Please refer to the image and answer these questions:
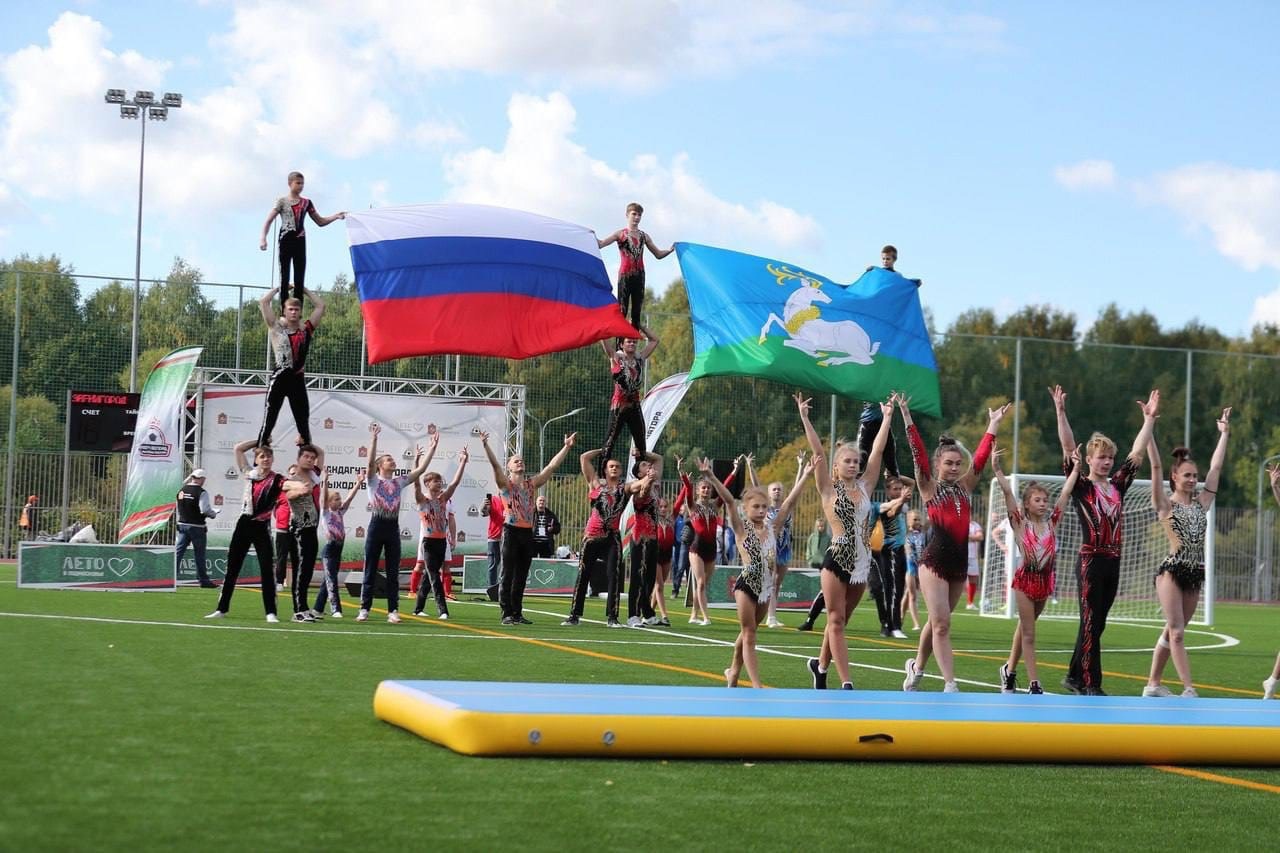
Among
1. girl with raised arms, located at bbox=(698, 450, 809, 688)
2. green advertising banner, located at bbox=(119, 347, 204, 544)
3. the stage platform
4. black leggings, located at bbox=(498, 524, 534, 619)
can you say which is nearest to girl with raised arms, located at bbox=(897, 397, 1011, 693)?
girl with raised arms, located at bbox=(698, 450, 809, 688)

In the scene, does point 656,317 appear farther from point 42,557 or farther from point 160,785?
point 160,785

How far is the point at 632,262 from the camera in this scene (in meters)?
14.9

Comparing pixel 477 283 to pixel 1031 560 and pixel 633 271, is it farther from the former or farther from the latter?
pixel 1031 560

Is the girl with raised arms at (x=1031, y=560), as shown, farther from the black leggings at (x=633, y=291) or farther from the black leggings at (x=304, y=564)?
the black leggings at (x=304, y=564)

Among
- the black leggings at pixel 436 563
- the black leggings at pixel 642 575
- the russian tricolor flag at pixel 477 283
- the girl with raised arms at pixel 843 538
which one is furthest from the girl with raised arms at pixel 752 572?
the black leggings at pixel 436 563

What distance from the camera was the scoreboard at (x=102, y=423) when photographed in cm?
2825

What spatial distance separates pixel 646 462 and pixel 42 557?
10.2 m

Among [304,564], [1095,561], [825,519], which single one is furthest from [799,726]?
[304,564]

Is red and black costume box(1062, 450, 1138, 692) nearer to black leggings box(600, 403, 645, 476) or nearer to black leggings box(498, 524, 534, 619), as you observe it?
black leggings box(600, 403, 645, 476)

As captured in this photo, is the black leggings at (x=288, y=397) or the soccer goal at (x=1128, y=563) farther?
the soccer goal at (x=1128, y=563)

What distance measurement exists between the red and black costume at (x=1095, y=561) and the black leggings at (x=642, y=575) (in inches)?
271

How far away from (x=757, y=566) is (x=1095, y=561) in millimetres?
2677

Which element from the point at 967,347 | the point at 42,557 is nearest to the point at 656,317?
the point at 967,347

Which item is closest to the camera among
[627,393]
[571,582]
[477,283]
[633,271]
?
[477,283]
